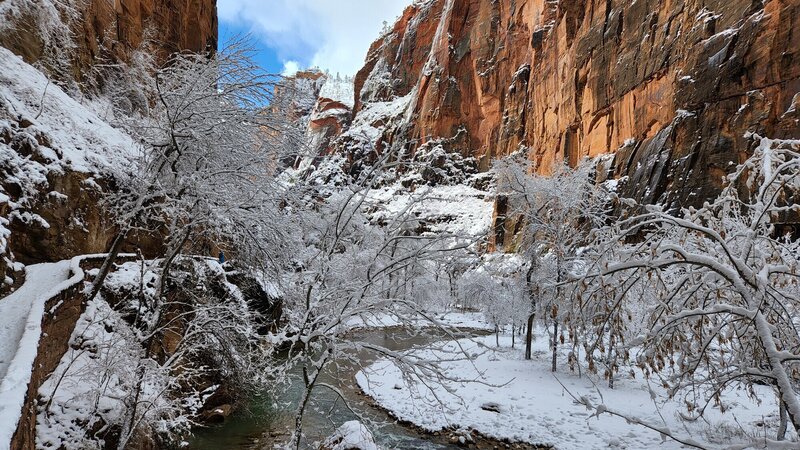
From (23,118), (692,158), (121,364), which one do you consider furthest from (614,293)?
(692,158)

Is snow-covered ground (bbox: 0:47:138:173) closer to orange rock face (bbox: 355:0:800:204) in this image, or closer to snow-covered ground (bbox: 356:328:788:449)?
orange rock face (bbox: 355:0:800:204)

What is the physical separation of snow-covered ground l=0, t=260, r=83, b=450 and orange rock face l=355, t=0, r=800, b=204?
521cm

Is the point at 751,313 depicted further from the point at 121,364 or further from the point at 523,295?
the point at 523,295

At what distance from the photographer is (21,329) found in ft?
19.6

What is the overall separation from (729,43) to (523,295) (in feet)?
82.0

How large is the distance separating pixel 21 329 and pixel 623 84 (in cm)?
4637

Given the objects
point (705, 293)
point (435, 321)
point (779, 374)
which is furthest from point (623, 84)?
point (779, 374)

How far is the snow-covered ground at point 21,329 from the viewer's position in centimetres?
413

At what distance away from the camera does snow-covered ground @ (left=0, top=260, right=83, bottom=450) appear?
4.13 metres

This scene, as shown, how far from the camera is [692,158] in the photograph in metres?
27.7

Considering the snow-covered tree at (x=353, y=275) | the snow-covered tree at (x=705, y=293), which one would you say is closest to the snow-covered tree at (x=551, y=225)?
the snow-covered tree at (x=353, y=275)

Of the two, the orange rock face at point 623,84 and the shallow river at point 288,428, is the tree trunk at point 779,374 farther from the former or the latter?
the shallow river at point 288,428

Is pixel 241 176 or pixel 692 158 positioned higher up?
pixel 692 158

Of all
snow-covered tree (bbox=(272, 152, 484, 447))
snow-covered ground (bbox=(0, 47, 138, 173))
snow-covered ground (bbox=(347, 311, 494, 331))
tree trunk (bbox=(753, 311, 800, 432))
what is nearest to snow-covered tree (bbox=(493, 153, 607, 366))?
snow-covered ground (bbox=(347, 311, 494, 331))
